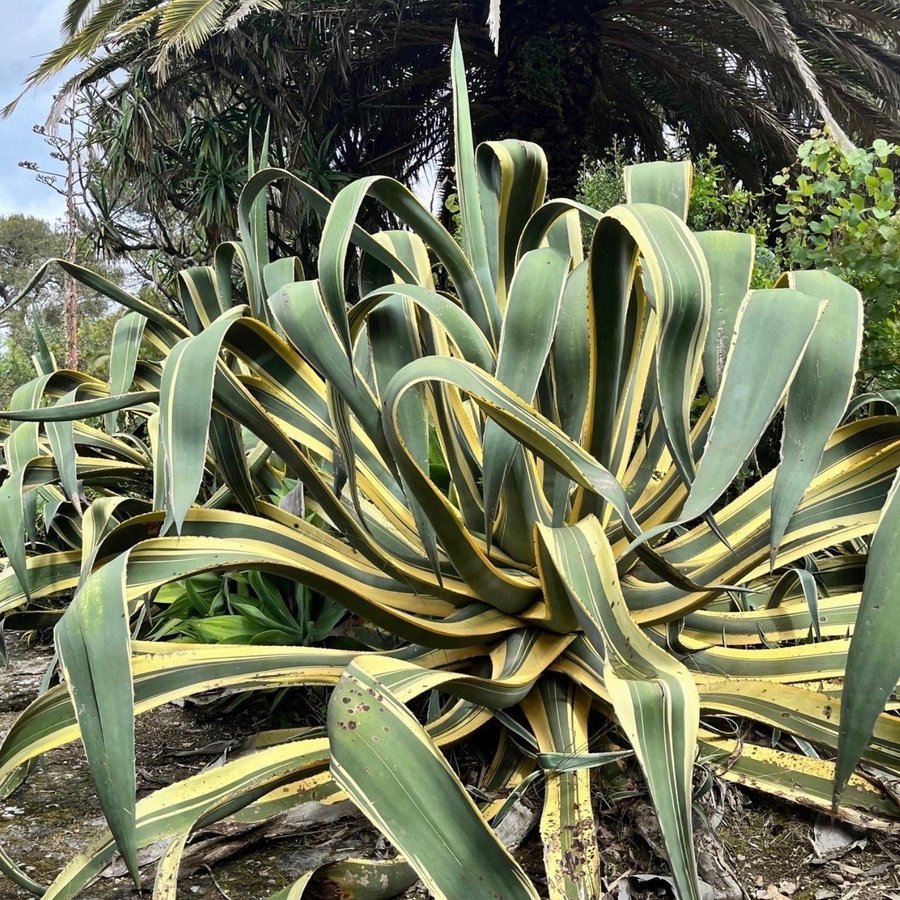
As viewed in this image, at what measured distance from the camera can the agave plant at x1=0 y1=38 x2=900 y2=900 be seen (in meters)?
0.59

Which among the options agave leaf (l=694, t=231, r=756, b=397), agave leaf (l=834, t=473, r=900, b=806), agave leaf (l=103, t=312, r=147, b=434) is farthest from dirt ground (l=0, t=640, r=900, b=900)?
agave leaf (l=103, t=312, r=147, b=434)

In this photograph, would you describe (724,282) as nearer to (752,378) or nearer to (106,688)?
(752,378)

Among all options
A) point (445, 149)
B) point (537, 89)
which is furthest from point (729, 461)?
point (445, 149)

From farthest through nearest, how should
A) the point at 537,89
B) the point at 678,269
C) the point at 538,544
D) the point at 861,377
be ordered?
the point at 537,89 → the point at 861,377 → the point at 538,544 → the point at 678,269

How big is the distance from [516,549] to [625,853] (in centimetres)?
39

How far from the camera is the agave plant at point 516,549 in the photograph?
0.59m

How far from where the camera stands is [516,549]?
41.3 inches

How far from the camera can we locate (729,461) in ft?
1.93

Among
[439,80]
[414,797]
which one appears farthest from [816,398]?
[439,80]

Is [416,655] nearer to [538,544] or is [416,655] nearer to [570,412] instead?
[538,544]

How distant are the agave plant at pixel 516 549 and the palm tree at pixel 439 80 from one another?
3942 millimetres

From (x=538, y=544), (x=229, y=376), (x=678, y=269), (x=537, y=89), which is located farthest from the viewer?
(x=537, y=89)

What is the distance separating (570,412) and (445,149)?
5981 mm

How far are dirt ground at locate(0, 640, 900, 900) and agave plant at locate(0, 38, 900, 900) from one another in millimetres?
39
